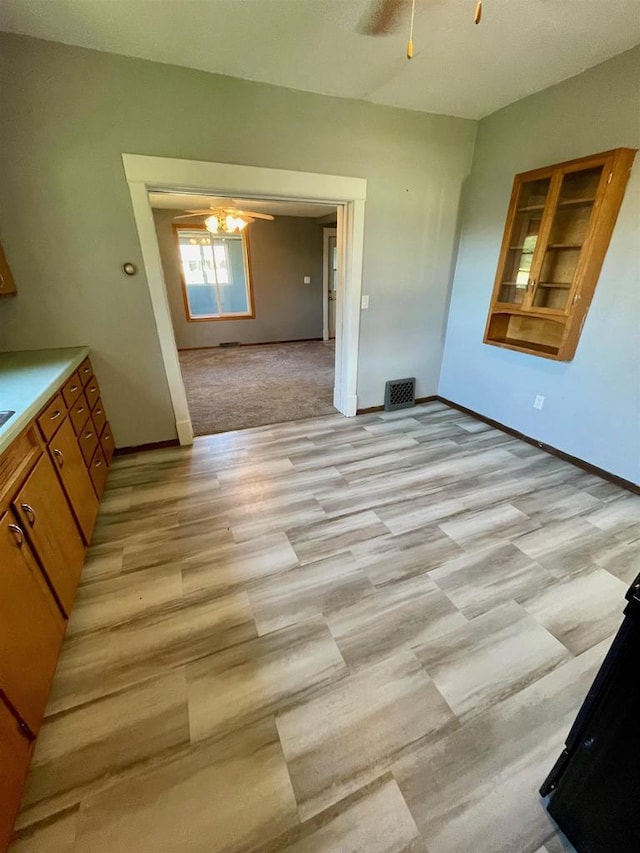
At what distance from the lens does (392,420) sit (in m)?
3.53

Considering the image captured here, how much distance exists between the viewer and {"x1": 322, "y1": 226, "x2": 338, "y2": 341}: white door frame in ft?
22.8

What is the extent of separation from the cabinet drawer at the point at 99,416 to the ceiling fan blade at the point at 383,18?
2.73 meters

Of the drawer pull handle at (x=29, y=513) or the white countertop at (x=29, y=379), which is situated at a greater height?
the white countertop at (x=29, y=379)

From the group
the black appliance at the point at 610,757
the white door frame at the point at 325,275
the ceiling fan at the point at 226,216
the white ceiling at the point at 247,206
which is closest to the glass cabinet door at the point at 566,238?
the black appliance at the point at 610,757

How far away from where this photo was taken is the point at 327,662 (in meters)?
1.39

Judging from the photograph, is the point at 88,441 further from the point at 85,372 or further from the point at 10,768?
the point at 10,768

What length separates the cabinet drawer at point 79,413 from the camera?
2012 mm

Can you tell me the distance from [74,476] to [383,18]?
2.80 m

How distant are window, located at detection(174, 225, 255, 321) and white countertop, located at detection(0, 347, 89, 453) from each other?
4.73 metres

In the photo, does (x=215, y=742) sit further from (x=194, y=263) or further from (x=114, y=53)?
(x=194, y=263)

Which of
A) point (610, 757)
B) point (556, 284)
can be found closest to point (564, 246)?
point (556, 284)

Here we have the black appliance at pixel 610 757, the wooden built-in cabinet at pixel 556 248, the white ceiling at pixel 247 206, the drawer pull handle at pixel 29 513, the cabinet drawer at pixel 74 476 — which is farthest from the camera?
the white ceiling at pixel 247 206

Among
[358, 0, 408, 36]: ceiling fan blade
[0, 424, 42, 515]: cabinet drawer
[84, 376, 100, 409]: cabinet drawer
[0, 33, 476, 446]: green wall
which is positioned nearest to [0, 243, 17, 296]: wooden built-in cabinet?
[0, 33, 476, 446]: green wall

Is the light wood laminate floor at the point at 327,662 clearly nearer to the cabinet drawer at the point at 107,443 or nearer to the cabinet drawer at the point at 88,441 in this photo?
the cabinet drawer at the point at 107,443
